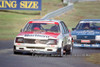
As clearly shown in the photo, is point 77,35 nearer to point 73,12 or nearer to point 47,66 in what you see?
point 47,66

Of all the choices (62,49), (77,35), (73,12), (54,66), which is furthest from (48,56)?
(73,12)

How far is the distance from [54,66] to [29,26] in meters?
3.86

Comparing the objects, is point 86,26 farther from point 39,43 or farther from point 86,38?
point 39,43

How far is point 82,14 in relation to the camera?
1857 inches

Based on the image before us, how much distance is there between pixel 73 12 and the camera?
48250mm

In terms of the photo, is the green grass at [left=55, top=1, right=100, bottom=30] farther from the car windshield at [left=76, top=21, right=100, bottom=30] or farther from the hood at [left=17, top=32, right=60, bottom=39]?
the hood at [left=17, top=32, right=60, bottom=39]

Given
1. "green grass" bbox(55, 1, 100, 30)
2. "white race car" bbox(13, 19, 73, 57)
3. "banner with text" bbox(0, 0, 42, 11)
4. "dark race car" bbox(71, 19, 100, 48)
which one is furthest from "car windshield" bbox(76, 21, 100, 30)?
"banner with text" bbox(0, 0, 42, 11)

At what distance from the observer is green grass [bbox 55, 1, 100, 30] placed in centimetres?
4047

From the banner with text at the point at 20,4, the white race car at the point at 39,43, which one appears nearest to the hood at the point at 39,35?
the white race car at the point at 39,43

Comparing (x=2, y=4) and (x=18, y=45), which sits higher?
(x=2, y=4)

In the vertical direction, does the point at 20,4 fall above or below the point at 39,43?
above

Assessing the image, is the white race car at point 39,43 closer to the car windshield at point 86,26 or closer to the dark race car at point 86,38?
the dark race car at point 86,38

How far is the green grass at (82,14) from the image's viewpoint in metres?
40.5

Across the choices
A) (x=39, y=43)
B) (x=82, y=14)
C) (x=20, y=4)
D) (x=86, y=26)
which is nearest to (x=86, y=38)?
(x=86, y=26)
